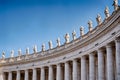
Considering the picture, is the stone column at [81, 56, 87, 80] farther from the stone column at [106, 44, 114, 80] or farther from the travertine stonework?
the stone column at [106, 44, 114, 80]

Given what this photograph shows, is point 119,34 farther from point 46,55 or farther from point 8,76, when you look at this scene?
point 8,76

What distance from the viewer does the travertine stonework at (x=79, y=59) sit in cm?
7569

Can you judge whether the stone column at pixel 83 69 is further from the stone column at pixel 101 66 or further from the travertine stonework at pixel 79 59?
the stone column at pixel 101 66

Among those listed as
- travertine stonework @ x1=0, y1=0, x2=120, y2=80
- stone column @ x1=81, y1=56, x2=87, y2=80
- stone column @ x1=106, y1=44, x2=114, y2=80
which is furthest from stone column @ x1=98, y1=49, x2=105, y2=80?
stone column @ x1=81, y1=56, x2=87, y2=80

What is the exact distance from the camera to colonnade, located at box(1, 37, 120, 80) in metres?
76.0

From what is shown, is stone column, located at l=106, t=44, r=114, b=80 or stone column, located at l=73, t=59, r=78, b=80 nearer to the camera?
stone column, located at l=106, t=44, r=114, b=80

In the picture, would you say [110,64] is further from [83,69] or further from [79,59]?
[79,59]

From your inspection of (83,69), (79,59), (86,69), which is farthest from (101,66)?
(79,59)

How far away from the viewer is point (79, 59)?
10025cm

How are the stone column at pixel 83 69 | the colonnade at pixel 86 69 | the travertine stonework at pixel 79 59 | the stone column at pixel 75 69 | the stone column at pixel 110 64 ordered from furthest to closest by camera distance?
the stone column at pixel 75 69
the stone column at pixel 83 69
the colonnade at pixel 86 69
the travertine stonework at pixel 79 59
the stone column at pixel 110 64

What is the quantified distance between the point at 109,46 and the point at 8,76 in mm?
69995

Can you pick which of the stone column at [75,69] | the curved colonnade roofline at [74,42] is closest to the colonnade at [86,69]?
the stone column at [75,69]

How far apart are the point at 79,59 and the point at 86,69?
4.66 m

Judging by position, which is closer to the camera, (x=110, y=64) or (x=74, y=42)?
(x=110, y=64)
